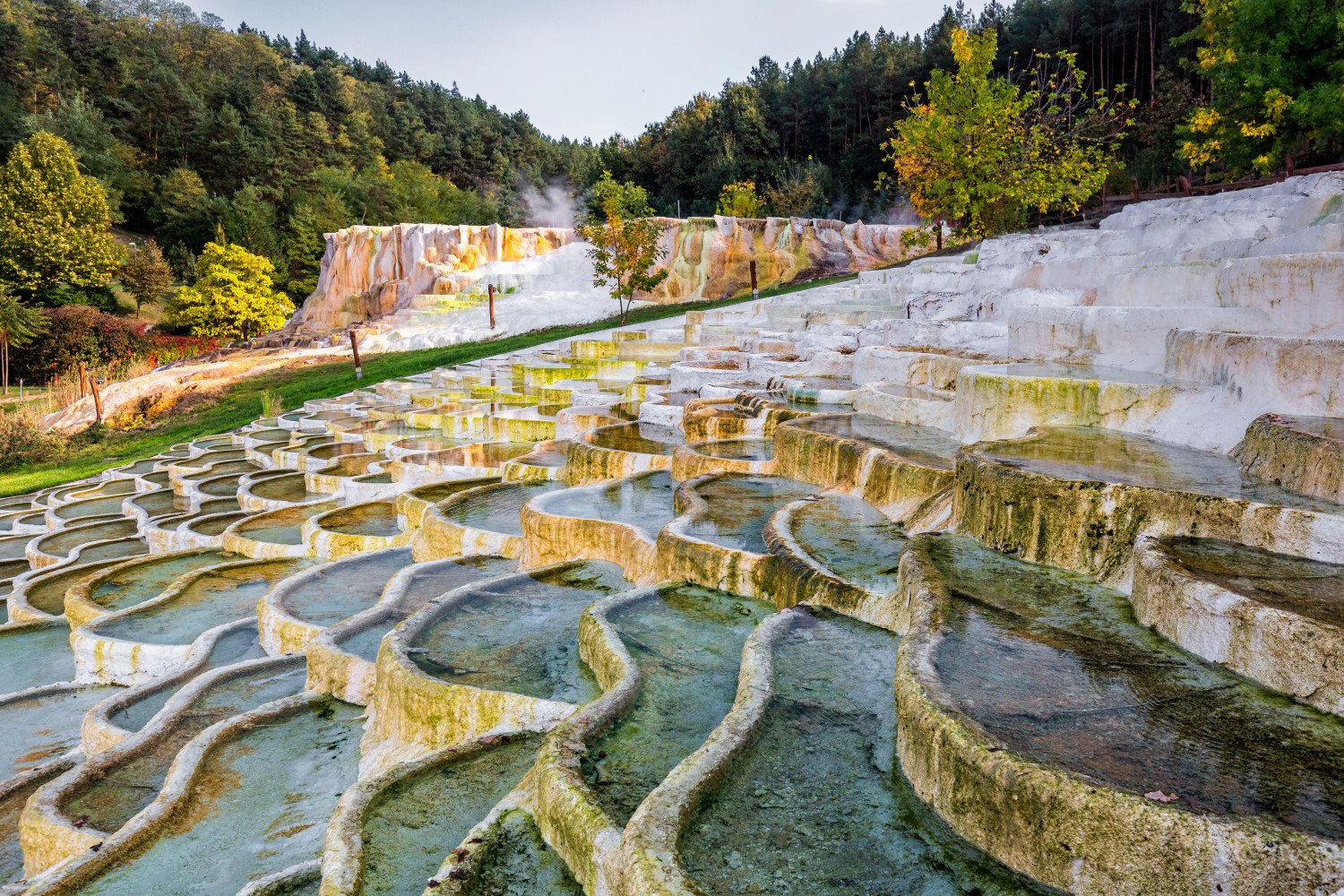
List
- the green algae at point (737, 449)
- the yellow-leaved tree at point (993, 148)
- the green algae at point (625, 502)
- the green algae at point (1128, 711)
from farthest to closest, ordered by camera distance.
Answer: the yellow-leaved tree at point (993, 148), the green algae at point (737, 449), the green algae at point (625, 502), the green algae at point (1128, 711)

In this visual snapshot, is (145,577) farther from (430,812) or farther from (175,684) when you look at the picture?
(430,812)

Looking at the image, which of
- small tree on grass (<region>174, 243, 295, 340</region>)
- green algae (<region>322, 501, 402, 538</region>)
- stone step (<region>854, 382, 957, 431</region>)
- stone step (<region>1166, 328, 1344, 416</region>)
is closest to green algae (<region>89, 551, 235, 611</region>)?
green algae (<region>322, 501, 402, 538</region>)

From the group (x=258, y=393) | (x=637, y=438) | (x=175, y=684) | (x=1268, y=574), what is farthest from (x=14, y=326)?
(x=1268, y=574)

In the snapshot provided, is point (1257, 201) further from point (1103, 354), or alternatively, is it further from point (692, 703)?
point (692, 703)

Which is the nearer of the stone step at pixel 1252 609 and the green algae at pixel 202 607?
the stone step at pixel 1252 609

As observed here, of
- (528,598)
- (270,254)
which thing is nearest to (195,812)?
(528,598)

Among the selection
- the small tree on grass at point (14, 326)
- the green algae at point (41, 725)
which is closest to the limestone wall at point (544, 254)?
the small tree on grass at point (14, 326)

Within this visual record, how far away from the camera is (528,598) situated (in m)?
5.62

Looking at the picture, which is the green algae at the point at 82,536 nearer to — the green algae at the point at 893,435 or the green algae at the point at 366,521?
the green algae at the point at 366,521

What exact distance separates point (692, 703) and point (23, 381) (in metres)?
34.6

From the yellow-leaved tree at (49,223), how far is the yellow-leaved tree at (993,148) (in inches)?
1224

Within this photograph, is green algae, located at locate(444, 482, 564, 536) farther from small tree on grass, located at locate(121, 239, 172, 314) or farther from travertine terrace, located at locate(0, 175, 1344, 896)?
small tree on grass, located at locate(121, 239, 172, 314)

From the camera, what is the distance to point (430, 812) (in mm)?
3381

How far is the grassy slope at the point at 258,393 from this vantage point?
55.0 ft
